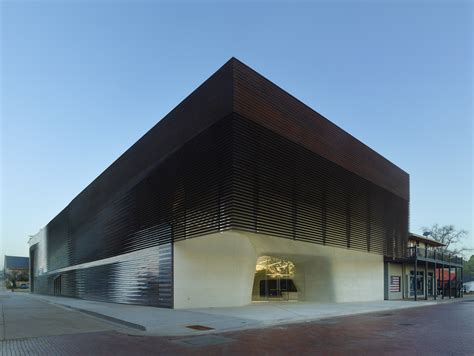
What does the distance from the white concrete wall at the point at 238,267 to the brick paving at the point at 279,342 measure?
309 inches

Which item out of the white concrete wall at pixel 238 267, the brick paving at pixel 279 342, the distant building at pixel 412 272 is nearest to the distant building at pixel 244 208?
the white concrete wall at pixel 238 267

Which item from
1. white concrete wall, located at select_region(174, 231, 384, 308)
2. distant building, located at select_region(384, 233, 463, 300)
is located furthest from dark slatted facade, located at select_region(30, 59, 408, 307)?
distant building, located at select_region(384, 233, 463, 300)

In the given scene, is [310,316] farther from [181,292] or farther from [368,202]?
[368,202]

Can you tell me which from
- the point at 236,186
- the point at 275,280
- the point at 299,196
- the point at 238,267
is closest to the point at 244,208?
the point at 236,186

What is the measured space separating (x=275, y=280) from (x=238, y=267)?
9.24 metres

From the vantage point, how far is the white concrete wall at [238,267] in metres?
21.8

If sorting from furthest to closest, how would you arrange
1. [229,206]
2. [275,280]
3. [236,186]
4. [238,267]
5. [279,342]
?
[275,280] < [238,267] < [236,186] < [229,206] < [279,342]

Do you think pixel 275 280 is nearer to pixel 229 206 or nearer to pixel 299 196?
pixel 299 196

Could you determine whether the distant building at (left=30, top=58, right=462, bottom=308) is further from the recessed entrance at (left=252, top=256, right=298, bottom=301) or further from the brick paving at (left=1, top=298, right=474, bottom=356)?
the brick paving at (left=1, top=298, right=474, bottom=356)

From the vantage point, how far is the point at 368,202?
29.6 m

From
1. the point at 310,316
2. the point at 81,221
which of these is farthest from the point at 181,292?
the point at 81,221

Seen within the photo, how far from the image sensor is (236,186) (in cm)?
1811

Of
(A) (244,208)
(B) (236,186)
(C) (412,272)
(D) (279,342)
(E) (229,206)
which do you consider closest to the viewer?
(D) (279,342)

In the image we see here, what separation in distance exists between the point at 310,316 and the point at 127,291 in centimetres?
1412
